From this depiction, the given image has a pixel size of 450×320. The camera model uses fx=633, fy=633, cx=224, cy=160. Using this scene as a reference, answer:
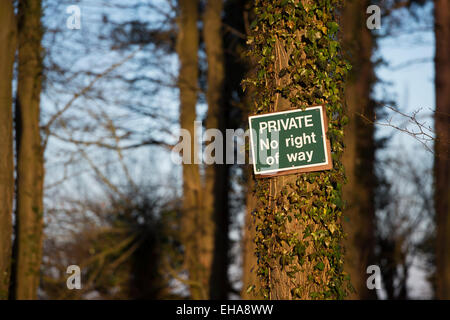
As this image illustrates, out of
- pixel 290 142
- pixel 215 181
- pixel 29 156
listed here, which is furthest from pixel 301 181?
pixel 215 181

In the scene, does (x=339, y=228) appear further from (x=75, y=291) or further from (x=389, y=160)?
(x=389, y=160)

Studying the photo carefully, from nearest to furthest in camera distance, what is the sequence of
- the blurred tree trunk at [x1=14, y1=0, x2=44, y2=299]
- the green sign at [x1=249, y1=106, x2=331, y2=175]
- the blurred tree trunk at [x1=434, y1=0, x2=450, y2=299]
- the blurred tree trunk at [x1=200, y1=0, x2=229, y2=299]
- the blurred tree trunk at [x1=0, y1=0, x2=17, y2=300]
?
the green sign at [x1=249, y1=106, x2=331, y2=175] → the blurred tree trunk at [x1=0, y1=0, x2=17, y2=300] → the blurred tree trunk at [x1=434, y1=0, x2=450, y2=299] → the blurred tree trunk at [x1=14, y1=0, x2=44, y2=299] → the blurred tree trunk at [x1=200, y1=0, x2=229, y2=299]

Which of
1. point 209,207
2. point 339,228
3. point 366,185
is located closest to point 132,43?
point 209,207

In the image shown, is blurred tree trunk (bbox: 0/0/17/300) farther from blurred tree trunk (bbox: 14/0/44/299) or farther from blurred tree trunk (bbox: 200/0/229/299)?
blurred tree trunk (bbox: 200/0/229/299)

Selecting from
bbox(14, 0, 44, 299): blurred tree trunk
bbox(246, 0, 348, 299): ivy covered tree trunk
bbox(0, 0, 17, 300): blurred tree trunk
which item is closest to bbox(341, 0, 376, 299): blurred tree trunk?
bbox(246, 0, 348, 299): ivy covered tree trunk

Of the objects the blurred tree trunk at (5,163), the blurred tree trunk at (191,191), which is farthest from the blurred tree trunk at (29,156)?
the blurred tree trunk at (191,191)

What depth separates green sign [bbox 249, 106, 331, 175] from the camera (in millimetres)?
4582

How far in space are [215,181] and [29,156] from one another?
4552 millimetres

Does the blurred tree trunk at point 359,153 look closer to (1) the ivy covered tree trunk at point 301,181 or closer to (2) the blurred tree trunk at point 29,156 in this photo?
(1) the ivy covered tree trunk at point 301,181

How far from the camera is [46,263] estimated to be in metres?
13.4

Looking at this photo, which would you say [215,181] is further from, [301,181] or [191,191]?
[301,181]

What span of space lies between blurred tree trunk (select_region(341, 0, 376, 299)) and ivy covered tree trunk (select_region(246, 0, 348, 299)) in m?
2.56

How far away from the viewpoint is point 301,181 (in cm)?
469
